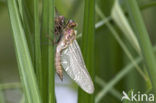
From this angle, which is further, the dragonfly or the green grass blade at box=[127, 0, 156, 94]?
the dragonfly

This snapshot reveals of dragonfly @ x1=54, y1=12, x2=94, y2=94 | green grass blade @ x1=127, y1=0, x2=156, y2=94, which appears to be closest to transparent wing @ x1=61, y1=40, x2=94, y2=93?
dragonfly @ x1=54, y1=12, x2=94, y2=94

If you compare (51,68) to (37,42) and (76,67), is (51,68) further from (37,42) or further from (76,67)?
(76,67)

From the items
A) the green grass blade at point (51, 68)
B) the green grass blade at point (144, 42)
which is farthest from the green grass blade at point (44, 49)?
the green grass blade at point (144, 42)

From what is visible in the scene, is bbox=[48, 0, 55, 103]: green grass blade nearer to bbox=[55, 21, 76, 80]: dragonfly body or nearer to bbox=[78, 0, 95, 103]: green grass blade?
bbox=[78, 0, 95, 103]: green grass blade

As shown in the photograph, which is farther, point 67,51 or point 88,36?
point 67,51

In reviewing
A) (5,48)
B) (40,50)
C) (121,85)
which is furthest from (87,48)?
(5,48)

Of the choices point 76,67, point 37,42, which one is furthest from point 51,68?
point 76,67
